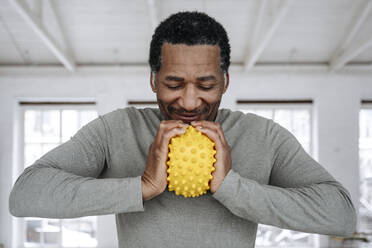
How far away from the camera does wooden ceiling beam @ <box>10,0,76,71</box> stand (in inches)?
166

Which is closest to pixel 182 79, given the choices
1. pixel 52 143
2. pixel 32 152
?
pixel 52 143

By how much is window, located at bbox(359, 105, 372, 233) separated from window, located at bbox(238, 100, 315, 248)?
3.05 ft

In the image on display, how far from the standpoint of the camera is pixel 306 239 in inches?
263

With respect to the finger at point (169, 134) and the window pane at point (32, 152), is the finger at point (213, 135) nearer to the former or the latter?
the finger at point (169, 134)

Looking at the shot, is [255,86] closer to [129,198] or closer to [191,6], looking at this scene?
[191,6]

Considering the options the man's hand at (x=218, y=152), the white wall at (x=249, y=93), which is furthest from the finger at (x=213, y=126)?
the white wall at (x=249, y=93)

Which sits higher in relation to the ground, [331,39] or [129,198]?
[331,39]

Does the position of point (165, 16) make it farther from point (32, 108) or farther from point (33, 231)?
point (33, 231)

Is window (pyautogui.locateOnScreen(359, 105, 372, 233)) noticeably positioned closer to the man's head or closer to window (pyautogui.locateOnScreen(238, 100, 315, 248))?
window (pyautogui.locateOnScreen(238, 100, 315, 248))

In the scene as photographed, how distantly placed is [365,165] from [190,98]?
666 cm

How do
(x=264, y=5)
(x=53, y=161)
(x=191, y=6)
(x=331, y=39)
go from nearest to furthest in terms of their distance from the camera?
(x=53, y=161) → (x=264, y=5) → (x=191, y=6) → (x=331, y=39)

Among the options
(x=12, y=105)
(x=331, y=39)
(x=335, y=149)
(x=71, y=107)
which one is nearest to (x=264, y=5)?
(x=331, y=39)

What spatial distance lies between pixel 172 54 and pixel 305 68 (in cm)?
590

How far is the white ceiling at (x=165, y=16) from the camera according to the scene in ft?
17.6
